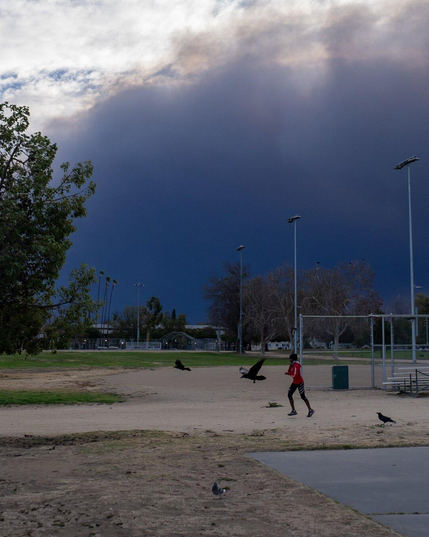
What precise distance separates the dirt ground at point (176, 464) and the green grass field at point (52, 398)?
4.81ft

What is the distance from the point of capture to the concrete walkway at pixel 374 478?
6.66 m

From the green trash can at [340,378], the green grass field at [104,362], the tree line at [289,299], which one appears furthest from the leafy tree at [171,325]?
the green trash can at [340,378]

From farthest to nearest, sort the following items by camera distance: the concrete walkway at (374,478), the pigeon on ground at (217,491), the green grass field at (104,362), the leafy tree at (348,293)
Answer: the leafy tree at (348,293), the green grass field at (104,362), the pigeon on ground at (217,491), the concrete walkway at (374,478)

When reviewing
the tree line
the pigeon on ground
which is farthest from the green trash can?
the tree line

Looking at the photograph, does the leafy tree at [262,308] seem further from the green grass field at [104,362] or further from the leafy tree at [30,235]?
the leafy tree at [30,235]

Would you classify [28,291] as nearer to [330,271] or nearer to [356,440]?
[356,440]

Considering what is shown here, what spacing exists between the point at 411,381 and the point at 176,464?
1647 cm

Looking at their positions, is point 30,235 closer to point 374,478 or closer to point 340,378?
point 374,478

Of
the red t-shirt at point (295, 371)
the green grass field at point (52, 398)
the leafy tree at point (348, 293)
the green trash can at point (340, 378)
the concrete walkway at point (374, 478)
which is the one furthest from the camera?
the leafy tree at point (348, 293)

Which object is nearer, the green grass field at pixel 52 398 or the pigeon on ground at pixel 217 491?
the pigeon on ground at pixel 217 491

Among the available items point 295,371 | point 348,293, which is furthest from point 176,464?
point 348,293

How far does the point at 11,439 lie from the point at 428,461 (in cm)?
Result: 759

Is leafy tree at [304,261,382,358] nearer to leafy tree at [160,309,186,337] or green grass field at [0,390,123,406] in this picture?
green grass field at [0,390,123,406]

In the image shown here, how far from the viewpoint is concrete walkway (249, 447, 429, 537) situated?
666cm
